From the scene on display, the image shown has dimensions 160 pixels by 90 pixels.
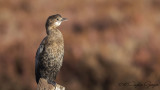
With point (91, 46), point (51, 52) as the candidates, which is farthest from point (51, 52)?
point (91, 46)

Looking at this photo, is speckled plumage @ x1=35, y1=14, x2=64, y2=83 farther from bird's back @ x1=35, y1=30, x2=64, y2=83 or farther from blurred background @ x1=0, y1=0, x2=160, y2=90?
blurred background @ x1=0, y1=0, x2=160, y2=90

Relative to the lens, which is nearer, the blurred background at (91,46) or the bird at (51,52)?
the bird at (51,52)

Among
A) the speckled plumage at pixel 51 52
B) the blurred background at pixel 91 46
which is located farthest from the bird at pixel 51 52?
the blurred background at pixel 91 46

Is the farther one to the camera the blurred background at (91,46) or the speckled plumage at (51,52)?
the blurred background at (91,46)

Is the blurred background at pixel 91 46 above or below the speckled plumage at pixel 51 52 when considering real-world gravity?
below

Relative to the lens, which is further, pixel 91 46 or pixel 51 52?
pixel 91 46

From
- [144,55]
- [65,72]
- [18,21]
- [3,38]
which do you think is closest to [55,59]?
[65,72]

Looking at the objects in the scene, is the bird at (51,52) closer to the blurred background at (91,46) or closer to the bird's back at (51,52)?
the bird's back at (51,52)

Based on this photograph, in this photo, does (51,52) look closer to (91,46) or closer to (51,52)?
(51,52)

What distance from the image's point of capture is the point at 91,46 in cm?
1065

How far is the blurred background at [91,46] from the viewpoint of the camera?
9.80 meters

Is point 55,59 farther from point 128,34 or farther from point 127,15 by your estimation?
point 127,15

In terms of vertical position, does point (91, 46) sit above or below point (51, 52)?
below

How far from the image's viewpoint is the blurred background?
980cm
